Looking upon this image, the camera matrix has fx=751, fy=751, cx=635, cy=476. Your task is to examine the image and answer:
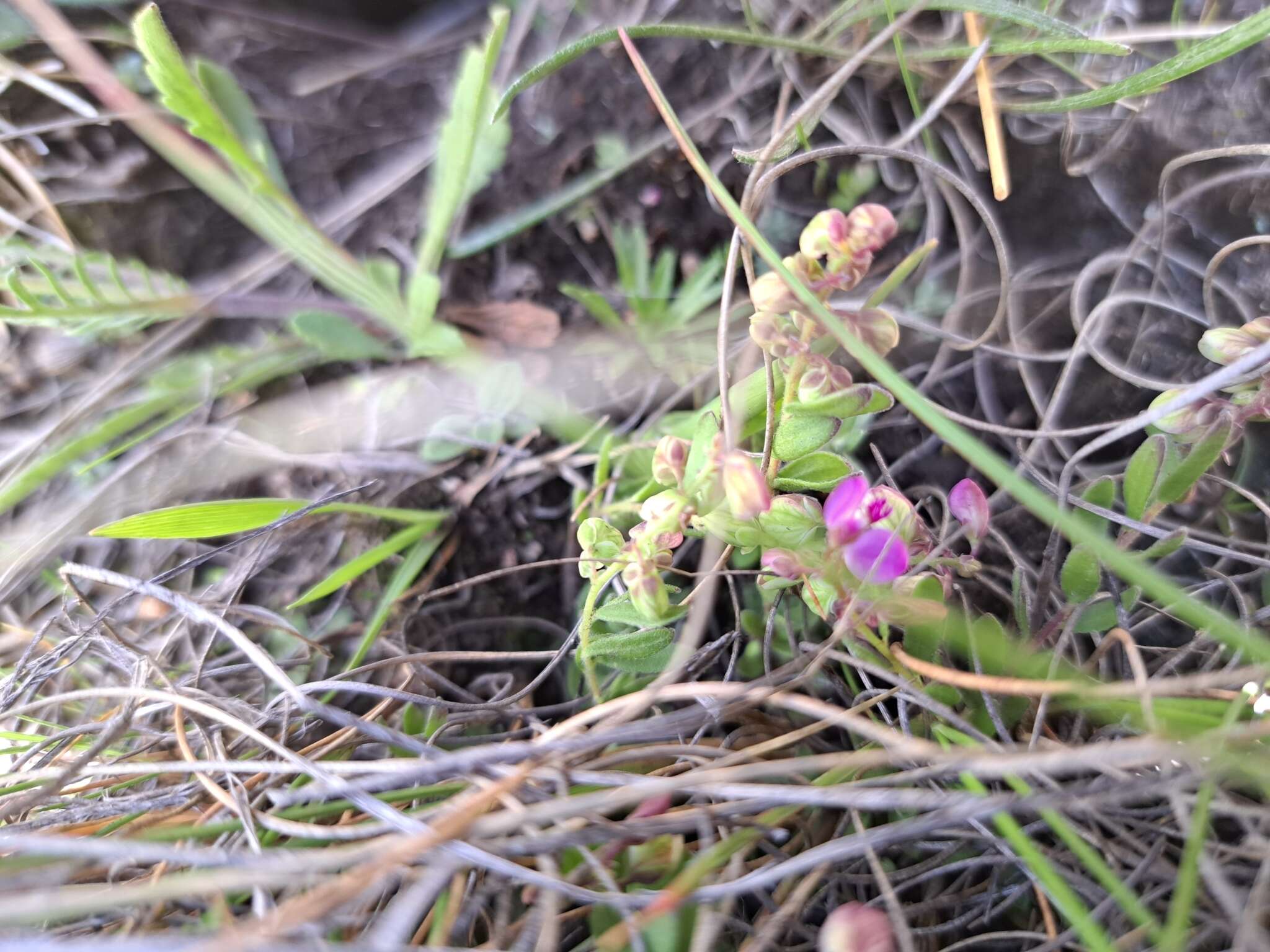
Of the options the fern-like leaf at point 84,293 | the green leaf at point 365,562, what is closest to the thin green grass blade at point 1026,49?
the green leaf at point 365,562

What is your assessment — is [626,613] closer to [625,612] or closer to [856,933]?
[625,612]

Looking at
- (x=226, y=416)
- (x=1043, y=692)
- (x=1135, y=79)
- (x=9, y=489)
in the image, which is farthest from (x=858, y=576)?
(x=9, y=489)

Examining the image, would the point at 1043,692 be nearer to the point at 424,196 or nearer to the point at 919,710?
the point at 919,710

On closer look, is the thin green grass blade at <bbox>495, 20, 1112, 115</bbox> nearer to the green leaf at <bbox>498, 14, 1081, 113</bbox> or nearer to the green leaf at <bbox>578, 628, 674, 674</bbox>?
the green leaf at <bbox>498, 14, 1081, 113</bbox>

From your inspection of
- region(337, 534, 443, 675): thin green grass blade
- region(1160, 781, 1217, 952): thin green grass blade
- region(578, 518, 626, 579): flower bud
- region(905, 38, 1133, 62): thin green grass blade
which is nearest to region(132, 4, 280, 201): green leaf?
region(337, 534, 443, 675): thin green grass blade

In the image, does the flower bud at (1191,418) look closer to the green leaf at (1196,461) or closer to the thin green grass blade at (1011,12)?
the green leaf at (1196,461)
